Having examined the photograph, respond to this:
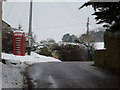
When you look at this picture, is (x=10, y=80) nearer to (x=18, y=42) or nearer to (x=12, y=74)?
(x=12, y=74)

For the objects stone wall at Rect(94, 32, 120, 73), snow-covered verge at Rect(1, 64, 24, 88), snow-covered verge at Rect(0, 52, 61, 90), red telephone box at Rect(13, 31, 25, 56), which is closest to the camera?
snow-covered verge at Rect(1, 64, 24, 88)

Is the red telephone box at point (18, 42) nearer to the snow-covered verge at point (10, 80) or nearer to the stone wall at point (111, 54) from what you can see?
the stone wall at point (111, 54)

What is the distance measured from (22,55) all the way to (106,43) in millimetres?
10992

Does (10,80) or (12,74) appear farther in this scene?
(12,74)

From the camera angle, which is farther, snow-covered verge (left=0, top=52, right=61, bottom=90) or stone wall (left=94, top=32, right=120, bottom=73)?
stone wall (left=94, top=32, right=120, bottom=73)

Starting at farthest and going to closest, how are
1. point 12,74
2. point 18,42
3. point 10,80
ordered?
point 18,42
point 12,74
point 10,80

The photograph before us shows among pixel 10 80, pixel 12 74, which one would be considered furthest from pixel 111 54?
pixel 10 80

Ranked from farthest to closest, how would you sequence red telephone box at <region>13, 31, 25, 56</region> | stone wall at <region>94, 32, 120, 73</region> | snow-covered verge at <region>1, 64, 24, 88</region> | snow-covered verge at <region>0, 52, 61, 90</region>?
red telephone box at <region>13, 31, 25, 56</region>
stone wall at <region>94, 32, 120, 73</region>
snow-covered verge at <region>0, 52, 61, 90</region>
snow-covered verge at <region>1, 64, 24, 88</region>

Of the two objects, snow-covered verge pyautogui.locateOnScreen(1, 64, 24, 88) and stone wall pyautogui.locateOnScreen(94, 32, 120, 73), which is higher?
stone wall pyautogui.locateOnScreen(94, 32, 120, 73)

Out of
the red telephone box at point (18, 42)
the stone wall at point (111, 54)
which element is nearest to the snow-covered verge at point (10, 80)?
the stone wall at point (111, 54)

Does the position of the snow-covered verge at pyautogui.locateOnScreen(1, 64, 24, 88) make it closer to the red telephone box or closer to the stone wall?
the stone wall

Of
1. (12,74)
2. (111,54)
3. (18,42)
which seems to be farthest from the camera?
(18,42)

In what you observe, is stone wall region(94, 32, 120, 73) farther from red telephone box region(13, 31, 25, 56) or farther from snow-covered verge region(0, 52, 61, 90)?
red telephone box region(13, 31, 25, 56)

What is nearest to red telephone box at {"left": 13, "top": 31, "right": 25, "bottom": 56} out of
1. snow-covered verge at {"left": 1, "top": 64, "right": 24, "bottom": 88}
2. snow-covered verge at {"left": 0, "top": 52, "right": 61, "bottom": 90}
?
snow-covered verge at {"left": 0, "top": 52, "right": 61, "bottom": 90}
